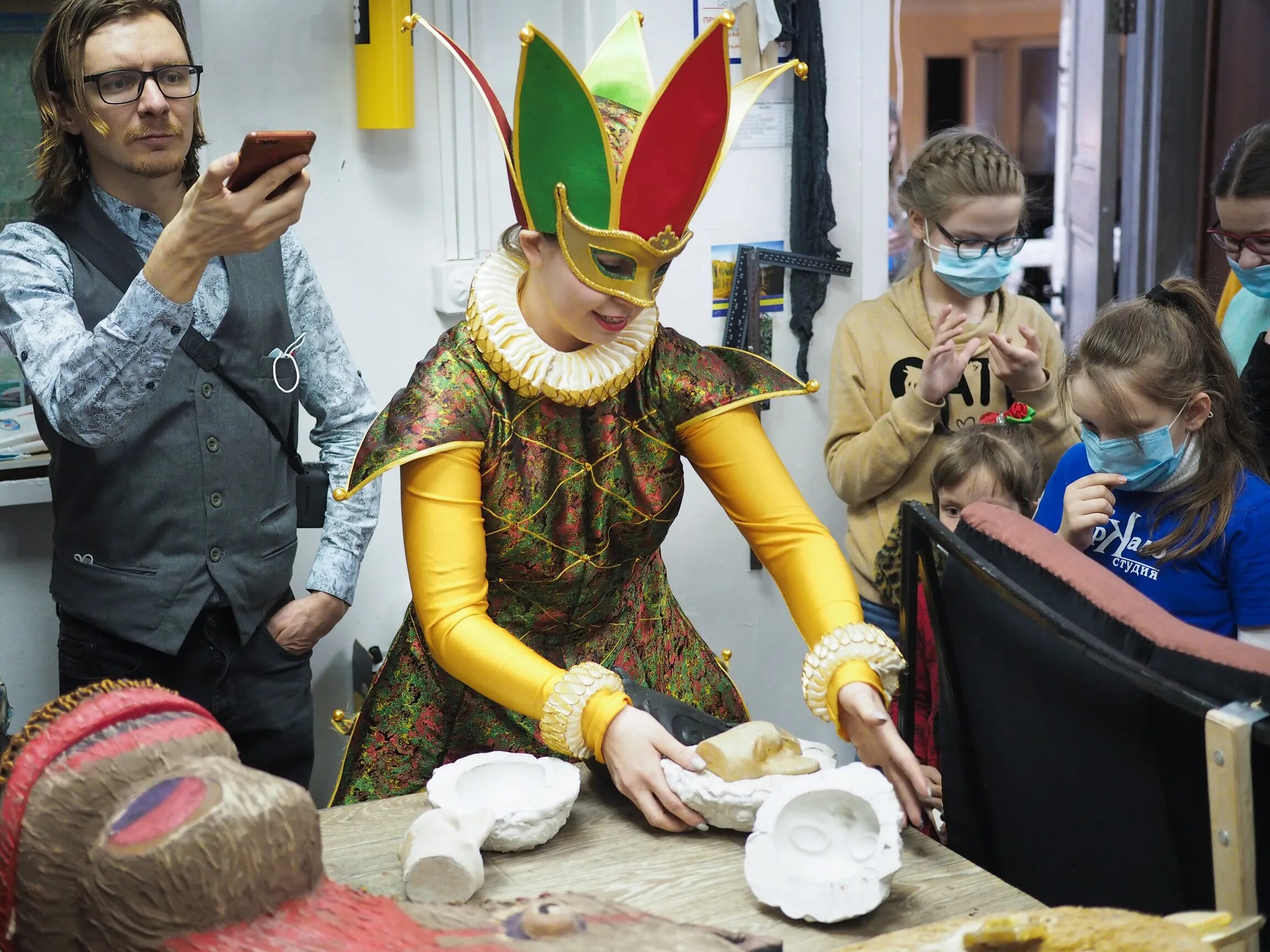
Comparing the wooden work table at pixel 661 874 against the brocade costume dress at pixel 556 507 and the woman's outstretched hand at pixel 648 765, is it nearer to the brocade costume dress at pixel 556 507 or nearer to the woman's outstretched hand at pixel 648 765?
the woman's outstretched hand at pixel 648 765

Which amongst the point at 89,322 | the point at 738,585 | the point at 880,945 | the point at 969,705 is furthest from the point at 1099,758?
the point at 738,585

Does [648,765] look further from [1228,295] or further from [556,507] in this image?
[1228,295]

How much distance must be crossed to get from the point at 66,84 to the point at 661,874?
156cm

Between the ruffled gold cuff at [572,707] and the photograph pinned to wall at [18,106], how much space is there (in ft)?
5.85

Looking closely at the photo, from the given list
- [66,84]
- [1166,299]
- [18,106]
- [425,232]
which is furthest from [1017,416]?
[18,106]

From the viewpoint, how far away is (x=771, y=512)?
189cm

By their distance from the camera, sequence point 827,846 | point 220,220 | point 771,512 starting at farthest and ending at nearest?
point 771,512, point 220,220, point 827,846

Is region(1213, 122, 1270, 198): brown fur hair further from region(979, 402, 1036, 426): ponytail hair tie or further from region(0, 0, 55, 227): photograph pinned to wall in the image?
region(0, 0, 55, 227): photograph pinned to wall

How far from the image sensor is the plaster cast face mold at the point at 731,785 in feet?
4.83

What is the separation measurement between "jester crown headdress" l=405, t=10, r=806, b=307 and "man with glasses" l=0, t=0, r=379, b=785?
0.37 m

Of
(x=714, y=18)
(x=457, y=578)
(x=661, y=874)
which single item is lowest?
(x=661, y=874)

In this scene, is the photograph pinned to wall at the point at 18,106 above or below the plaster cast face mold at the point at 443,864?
above

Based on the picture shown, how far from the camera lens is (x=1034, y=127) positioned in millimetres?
6414

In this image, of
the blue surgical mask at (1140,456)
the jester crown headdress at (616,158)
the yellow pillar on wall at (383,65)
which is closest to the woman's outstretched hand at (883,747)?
the jester crown headdress at (616,158)
